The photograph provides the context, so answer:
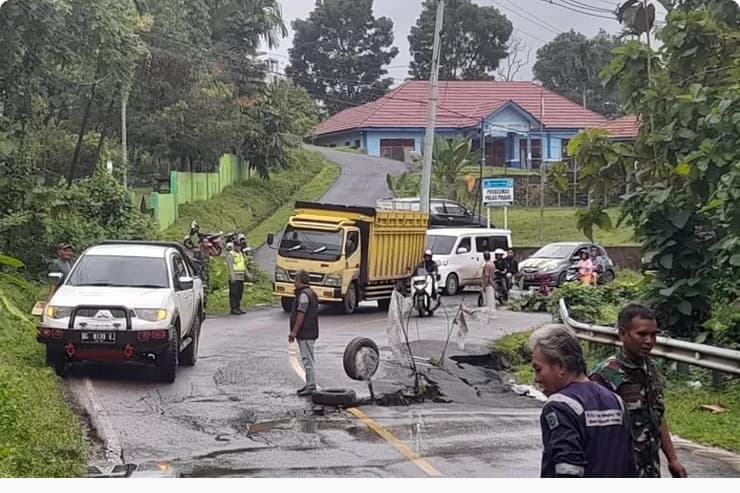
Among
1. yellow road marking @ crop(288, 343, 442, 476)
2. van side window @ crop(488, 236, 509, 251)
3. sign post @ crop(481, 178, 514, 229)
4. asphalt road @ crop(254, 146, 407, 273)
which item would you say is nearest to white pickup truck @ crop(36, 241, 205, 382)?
yellow road marking @ crop(288, 343, 442, 476)

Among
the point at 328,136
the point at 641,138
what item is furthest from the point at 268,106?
the point at 641,138

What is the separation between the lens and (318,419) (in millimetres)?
9117

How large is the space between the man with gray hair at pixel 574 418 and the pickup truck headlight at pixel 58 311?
23.3 ft

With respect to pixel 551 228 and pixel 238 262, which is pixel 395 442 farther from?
pixel 238 262

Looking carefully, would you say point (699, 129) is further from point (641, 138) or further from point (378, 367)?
point (378, 367)

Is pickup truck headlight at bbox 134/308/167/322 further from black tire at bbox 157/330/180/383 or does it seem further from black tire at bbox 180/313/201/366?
black tire at bbox 180/313/201/366

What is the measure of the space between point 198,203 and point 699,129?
5674 mm

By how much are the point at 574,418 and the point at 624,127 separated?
851 cm

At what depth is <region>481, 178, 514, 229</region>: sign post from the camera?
12938mm

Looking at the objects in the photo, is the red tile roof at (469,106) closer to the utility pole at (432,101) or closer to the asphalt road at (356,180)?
the utility pole at (432,101)

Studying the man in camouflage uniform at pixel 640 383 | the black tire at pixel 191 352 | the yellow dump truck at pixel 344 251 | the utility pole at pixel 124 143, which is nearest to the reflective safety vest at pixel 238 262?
the yellow dump truck at pixel 344 251

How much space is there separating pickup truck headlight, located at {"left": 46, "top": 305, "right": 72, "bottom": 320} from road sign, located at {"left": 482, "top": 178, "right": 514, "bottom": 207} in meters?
5.25

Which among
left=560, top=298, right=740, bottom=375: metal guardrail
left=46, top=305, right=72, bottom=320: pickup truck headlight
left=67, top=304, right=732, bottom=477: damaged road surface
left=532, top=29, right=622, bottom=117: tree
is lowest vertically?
left=67, top=304, right=732, bottom=477: damaged road surface

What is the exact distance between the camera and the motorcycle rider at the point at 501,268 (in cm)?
1756
